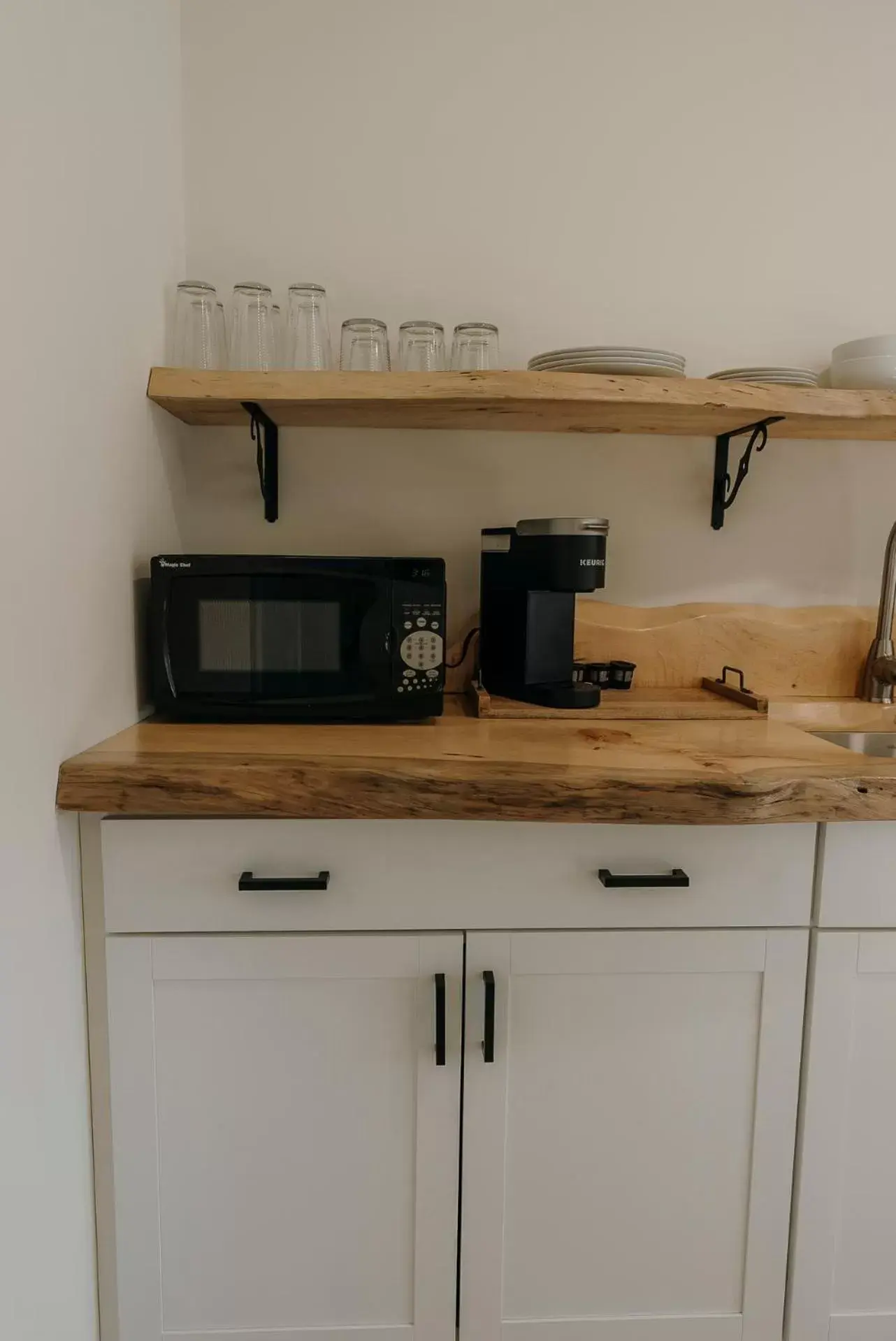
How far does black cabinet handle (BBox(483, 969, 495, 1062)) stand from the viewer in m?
1.12

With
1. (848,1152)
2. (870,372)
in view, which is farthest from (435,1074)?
(870,372)

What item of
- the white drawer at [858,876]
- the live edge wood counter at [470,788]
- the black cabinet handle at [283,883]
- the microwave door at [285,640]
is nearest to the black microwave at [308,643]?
the microwave door at [285,640]

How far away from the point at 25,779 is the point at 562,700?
83cm

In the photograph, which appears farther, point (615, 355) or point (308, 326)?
point (308, 326)

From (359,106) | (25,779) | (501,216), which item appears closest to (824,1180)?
(25,779)

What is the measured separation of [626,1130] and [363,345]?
128cm

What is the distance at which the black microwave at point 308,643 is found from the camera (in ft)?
4.40

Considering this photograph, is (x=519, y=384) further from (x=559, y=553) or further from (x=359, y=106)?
(x=359, y=106)

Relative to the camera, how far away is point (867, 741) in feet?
5.32

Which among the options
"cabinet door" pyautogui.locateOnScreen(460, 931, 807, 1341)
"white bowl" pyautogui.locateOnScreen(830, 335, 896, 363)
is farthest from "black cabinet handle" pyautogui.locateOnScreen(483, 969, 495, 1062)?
"white bowl" pyautogui.locateOnScreen(830, 335, 896, 363)

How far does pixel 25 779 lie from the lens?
0.96 metres

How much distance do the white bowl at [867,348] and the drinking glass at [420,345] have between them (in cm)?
71

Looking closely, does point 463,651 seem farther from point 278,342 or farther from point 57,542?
point 57,542

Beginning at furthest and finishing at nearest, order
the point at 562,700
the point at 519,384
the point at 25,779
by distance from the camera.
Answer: the point at 562,700 → the point at 519,384 → the point at 25,779
